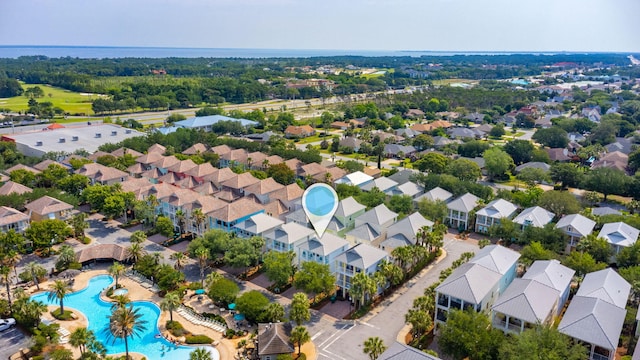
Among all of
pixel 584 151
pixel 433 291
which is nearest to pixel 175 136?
pixel 433 291

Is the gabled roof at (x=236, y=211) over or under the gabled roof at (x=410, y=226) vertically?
over

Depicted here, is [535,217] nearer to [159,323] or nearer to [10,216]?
[159,323]

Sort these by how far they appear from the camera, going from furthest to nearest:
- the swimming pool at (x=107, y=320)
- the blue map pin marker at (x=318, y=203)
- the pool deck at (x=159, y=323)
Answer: the blue map pin marker at (x=318, y=203) < the swimming pool at (x=107, y=320) < the pool deck at (x=159, y=323)

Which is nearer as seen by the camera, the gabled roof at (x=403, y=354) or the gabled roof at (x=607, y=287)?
the gabled roof at (x=403, y=354)

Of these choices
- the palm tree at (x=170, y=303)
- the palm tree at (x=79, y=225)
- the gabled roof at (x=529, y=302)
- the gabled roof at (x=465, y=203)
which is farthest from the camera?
the gabled roof at (x=465, y=203)

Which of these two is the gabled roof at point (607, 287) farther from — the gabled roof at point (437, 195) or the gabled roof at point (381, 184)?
the gabled roof at point (381, 184)

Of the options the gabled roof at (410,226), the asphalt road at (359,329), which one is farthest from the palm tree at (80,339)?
the gabled roof at (410,226)

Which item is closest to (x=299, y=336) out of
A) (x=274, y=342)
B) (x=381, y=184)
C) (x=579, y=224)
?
(x=274, y=342)

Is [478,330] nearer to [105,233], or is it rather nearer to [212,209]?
[212,209]
